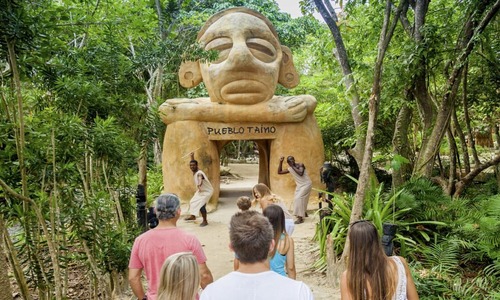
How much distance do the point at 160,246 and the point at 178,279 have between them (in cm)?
74

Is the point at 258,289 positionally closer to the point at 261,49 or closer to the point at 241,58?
the point at 241,58

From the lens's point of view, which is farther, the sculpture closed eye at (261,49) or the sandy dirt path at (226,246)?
the sculpture closed eye at (261,49)

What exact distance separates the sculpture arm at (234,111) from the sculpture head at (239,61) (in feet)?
0.53

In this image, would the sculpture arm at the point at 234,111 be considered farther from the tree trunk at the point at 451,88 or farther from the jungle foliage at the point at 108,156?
the tree trunk at the point at 451,88

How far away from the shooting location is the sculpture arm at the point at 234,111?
7.98m

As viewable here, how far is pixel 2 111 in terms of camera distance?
9.81 feet

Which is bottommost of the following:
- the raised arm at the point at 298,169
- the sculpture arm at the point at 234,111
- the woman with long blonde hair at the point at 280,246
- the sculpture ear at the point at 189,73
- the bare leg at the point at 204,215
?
the bare leg at the point at 204,215

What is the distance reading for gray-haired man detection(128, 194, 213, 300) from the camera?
7.95 ft

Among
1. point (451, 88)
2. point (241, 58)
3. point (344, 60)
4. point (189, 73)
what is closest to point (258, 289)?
point (451, 88)

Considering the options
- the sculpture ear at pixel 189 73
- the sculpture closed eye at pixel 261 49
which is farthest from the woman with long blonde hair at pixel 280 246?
the sculpture ear at pixel 189 73

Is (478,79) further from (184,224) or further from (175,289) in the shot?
(175,289)

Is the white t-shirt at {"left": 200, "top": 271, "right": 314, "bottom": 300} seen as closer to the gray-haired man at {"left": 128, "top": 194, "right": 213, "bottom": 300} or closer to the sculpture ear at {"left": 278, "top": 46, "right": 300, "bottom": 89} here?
the gray-haired man at {"left": 128, "top": 194, "right": 213, "bottom": 300}

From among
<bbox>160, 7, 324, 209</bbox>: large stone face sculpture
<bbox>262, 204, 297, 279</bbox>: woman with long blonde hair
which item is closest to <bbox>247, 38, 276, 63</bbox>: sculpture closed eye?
<bbox>160, 7, 324, 209</bbox>: large stone face sculpture

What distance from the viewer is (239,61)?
Answer: 7.56m
